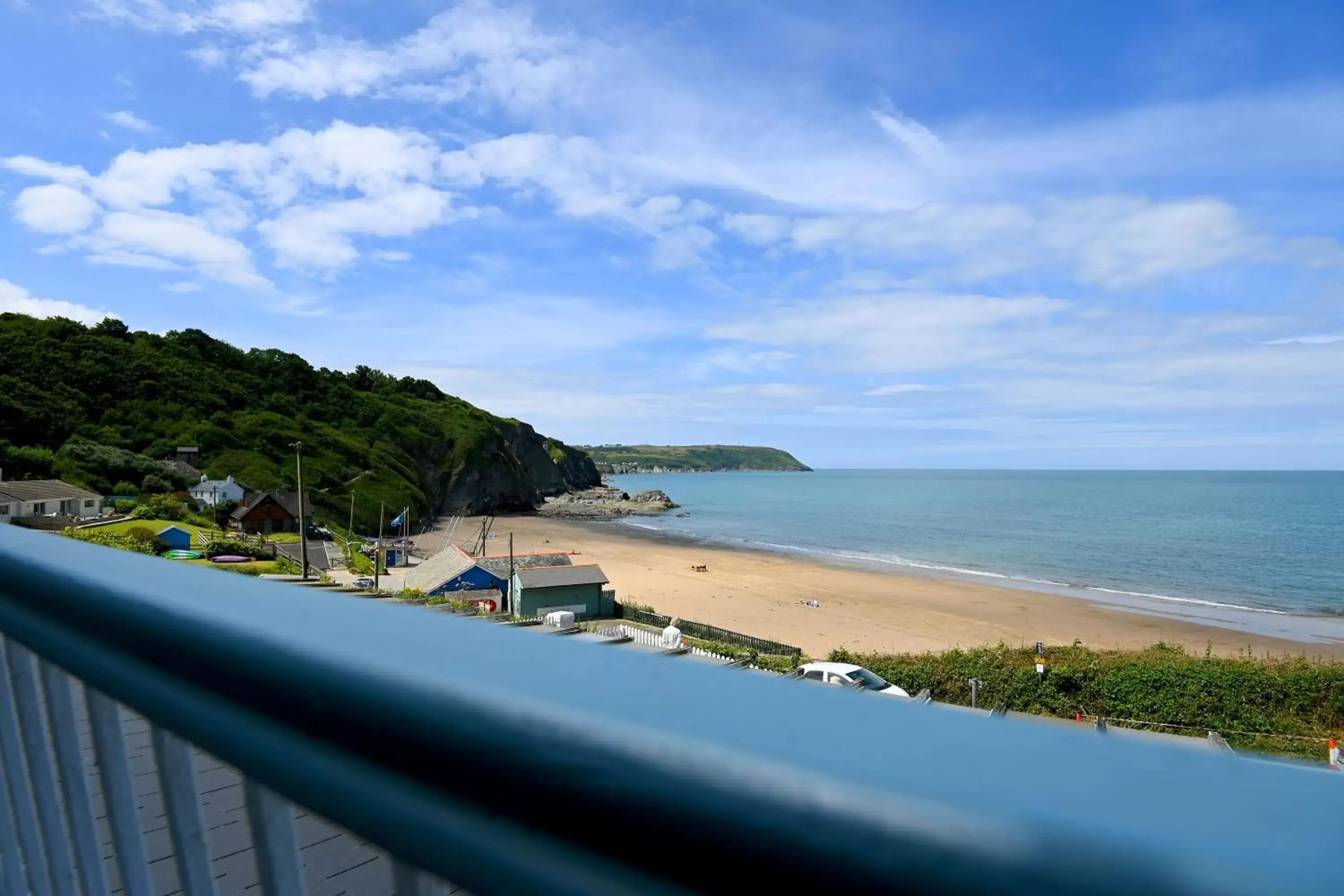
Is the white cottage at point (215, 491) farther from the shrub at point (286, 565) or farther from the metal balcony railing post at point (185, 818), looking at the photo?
the metal balcony railing post at point (185, 818)

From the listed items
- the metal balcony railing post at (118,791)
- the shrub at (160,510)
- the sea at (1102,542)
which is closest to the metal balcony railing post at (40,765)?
the metal balcony railing post at (118,791)

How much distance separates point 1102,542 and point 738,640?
52.4 metres

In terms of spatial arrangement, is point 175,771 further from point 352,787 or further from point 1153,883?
point 1153,883

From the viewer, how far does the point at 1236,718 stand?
60.0 ft

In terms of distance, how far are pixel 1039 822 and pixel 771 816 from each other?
0.15m

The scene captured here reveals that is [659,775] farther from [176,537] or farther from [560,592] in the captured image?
[176,537]

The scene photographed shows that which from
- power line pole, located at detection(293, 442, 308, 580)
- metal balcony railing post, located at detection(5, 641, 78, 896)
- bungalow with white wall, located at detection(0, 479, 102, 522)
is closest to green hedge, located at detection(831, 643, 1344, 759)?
power line pole, located at detection(293, 442, 308, 580)

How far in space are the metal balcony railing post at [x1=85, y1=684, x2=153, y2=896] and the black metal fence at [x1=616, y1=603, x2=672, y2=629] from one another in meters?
29.3

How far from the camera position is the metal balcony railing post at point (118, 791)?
1228 millimetres

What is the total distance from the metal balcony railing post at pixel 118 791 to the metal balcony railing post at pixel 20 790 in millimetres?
428

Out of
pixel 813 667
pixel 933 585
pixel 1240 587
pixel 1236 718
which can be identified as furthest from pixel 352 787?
pixel 1240 587

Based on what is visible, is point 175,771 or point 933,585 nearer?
point 175,771

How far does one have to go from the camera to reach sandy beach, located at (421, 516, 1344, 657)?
3120cm

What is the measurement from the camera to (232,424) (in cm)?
6850
